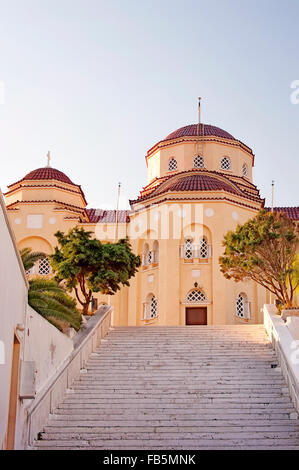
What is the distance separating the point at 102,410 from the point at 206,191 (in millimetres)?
17564

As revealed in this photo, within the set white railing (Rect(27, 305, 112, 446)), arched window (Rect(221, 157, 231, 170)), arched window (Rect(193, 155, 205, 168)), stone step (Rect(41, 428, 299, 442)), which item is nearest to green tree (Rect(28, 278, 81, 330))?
white railing (Rect(27, 305, 112, 446))

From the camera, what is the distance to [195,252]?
3022cm

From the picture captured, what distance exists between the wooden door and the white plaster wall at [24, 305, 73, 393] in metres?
12.5

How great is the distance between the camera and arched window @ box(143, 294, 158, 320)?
99.6ft

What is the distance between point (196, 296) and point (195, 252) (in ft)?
6.98

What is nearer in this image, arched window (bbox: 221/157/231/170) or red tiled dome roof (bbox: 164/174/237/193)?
red tiled dome roof (bbox: 164/174/237/193)

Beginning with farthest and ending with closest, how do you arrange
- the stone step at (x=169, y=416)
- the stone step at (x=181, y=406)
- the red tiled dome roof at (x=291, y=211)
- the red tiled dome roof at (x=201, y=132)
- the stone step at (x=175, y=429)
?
the red tiled dome roof at (x=201, y=132) < the red tiled dome roof at (x=291, y=211) < the stone step at (x=181, y=406) < the stone step at (x=169, y=416) < the stone step at (x=175, y=429)

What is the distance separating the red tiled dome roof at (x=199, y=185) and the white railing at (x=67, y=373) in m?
9.36

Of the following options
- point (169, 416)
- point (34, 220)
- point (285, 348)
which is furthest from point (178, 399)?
point (34, 220)

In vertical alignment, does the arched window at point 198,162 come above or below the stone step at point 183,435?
above

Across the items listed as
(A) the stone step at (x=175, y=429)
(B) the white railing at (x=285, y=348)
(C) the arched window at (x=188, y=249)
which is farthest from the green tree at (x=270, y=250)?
(A) the stone step at (x=175, y=429)

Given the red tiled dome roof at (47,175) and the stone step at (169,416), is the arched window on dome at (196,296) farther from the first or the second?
the stone step at (169,416)

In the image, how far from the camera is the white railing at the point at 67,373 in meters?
13.3

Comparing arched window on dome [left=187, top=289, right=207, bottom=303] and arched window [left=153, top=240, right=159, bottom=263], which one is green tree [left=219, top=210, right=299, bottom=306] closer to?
arched window on dome [left=187, top=289, right=207, bottom=303]
